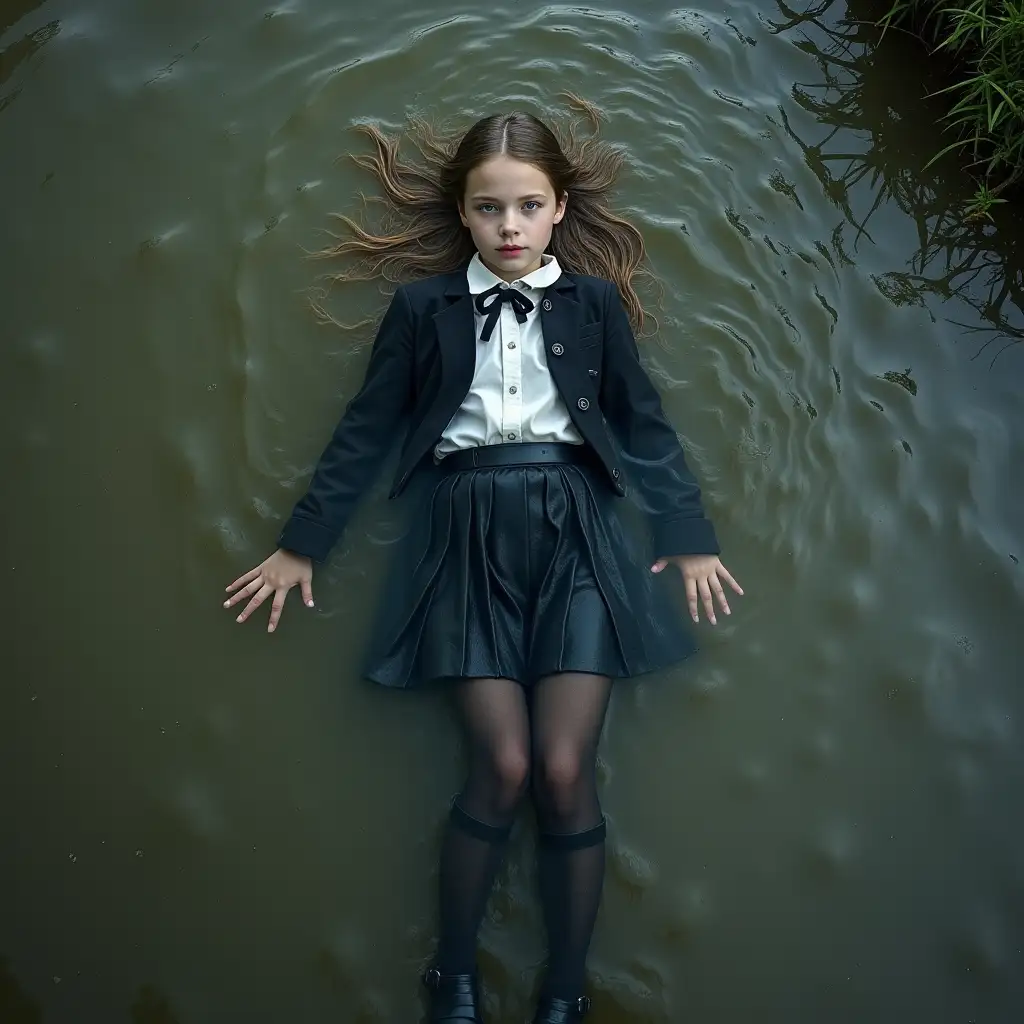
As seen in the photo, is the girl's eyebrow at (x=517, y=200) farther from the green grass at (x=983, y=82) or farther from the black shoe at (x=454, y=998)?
the black shoe at (x=454, y=998)

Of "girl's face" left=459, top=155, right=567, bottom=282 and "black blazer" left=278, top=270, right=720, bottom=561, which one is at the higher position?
"girl's face" left=459, top=155, right=567, bottom=282

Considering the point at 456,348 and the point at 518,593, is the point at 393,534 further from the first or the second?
the point at 456,348

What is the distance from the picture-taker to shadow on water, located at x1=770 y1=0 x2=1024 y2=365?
3398 millimetres

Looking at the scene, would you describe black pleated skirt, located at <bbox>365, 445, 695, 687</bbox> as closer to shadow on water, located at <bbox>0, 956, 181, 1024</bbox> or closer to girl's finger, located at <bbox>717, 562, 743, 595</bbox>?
girl's finger, located at <bbox>717, 562, 743, 595</bbox>

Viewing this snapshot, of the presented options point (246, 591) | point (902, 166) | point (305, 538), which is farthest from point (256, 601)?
point (902, 166)

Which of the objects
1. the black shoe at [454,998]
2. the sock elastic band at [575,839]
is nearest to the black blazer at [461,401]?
the sock elastic band at [575,839]

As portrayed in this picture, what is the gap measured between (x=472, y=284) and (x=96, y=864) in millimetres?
1683

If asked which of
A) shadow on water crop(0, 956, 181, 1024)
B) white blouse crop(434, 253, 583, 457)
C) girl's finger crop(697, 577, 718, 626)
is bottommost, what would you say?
shadow on water crop(0, 956, 181, 1024)

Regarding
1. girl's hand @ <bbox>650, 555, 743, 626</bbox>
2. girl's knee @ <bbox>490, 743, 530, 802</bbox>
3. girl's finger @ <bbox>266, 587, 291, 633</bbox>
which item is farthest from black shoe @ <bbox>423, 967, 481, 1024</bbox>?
girl's hand @ <bbox>650, 555, 743, 626</bbox>

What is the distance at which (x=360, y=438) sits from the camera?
2926 mm

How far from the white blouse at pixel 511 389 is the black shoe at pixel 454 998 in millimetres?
1245

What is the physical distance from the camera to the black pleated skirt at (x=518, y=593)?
8.91 feet

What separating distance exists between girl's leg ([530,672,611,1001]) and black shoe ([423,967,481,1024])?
15 centimetres

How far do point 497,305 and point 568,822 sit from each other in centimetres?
125
